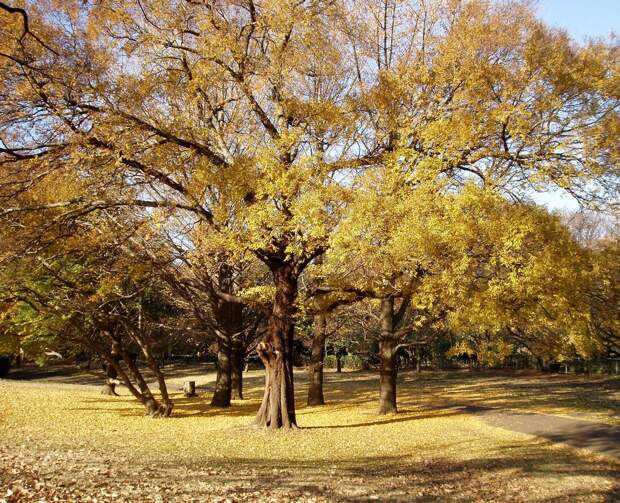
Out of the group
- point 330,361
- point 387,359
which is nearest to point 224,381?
point 387,359

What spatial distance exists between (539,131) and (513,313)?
13.4 feet

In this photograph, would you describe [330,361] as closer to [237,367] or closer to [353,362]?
[353,362]

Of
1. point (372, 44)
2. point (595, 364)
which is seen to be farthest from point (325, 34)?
point (595, 364)

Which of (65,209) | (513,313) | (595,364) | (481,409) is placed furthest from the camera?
(595,364)

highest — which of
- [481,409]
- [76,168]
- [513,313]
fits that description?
[76,168]

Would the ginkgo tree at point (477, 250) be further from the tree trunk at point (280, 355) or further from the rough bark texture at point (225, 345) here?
the rough bark texture at point (225, 345)

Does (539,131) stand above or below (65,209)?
above

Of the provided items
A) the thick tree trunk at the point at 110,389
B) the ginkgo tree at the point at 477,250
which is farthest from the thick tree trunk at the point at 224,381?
the ginkgo tree at the point at 477,250

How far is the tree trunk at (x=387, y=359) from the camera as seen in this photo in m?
17.0

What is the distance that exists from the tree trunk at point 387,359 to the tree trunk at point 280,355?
479cm

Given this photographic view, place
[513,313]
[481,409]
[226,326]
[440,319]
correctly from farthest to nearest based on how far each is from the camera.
Result: [226,326] → [481,409] → [440,319] → [513,313]

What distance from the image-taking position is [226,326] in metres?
20.3

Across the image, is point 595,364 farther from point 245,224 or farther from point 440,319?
point 245,224

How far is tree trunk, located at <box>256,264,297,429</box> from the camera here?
42.7ft
